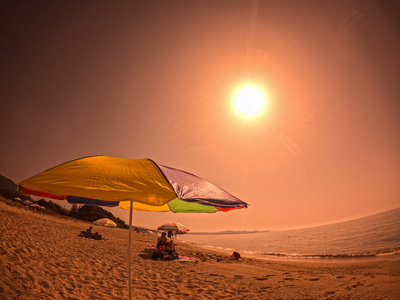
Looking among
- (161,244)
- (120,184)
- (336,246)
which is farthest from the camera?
(336,246)

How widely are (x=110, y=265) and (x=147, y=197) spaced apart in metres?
8.16

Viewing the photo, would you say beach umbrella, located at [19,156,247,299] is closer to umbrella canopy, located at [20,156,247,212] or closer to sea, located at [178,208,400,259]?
umbrella canopy, located at [20,156,247,212]

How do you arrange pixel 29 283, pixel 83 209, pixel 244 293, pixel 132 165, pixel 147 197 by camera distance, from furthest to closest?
pixel 83 209, pixel 244 293, pixel 29 283, pixel 132 165, pixel 147 197

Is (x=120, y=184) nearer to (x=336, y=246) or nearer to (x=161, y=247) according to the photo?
(x=161, y=247)

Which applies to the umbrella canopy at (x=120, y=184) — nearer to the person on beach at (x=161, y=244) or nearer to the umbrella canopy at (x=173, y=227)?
the person on beach at (x=161, y=244)

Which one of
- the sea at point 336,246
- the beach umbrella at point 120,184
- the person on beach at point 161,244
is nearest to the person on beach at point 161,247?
the person on beach at point 161,244

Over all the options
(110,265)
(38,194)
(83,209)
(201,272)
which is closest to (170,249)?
(201,272)

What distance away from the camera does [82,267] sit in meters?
7.25

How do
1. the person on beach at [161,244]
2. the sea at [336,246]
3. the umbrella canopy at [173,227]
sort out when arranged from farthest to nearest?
1. the sea at [336,246]
2. the umbrella canopy at [173,227]
3. the person on beach at [161,244]

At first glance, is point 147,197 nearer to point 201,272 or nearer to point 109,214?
point 201,272

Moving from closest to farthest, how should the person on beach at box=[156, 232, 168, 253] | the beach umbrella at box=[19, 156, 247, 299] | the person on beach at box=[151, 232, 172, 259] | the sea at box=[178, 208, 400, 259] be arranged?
the beach umbrella at box=[19, 156, 247, 299] → the person on beach at box=[151, 232, 172, 259] → the person on beach at box=[156, 232, 168, 253] → the sea at box=[178, 208, 400, 259]

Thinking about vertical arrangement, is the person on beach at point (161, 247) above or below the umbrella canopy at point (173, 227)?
below

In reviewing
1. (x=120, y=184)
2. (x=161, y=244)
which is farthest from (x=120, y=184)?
(x=161, y=244)

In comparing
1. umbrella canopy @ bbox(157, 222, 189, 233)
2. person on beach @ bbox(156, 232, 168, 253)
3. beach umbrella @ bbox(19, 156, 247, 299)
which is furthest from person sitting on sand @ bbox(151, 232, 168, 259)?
beach umbrella @ bbox(19, 156, 247, 299)
